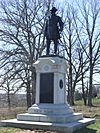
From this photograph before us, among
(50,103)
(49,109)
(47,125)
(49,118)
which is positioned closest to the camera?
(47,125)

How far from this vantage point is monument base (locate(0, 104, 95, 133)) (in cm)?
1096

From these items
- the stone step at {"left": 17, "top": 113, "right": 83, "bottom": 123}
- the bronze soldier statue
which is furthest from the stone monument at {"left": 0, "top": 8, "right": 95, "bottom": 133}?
the bronze soldier statue

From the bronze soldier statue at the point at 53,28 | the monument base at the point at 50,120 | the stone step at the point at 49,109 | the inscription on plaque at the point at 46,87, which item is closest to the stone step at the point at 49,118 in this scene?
the monument base at the point at 50,120

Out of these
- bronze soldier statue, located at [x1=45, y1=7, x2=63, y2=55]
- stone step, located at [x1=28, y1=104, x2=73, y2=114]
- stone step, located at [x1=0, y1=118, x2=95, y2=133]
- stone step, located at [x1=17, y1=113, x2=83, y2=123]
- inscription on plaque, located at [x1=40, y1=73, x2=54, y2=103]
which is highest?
bronze soldier statue, located at [x1=45, y1=7, x2=63, y2=55]

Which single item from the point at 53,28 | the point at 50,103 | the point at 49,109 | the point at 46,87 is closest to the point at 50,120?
the point at 49,109

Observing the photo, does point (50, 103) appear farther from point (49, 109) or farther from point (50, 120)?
point (50, 120)

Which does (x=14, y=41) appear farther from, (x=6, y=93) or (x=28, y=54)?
(x=6, y=93)

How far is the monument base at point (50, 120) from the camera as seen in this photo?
11.0m

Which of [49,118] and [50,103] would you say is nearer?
[49,118]

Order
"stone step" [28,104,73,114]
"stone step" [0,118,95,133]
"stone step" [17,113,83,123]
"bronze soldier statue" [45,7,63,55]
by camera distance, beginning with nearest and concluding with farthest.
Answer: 1. "stone step" [0,118,95,133]
2. "stone step" [17,113,83,123]
3. "stone step" [28,104,73,114]
4. "bronze soldier statue" [45,7,63,55]

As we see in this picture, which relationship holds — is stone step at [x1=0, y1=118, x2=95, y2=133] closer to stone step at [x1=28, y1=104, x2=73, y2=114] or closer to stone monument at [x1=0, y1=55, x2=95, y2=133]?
stone monument at [x1=0, y1=55, x2=95, y2=133]

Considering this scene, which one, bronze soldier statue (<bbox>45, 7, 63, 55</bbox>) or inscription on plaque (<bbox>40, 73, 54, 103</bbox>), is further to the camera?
bronze soldier statue (<bbox>45, 7, 63, 55</bbox>)

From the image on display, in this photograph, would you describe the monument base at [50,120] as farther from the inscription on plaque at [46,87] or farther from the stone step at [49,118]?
the inscription on plaque at [46,87]

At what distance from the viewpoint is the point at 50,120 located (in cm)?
1170
